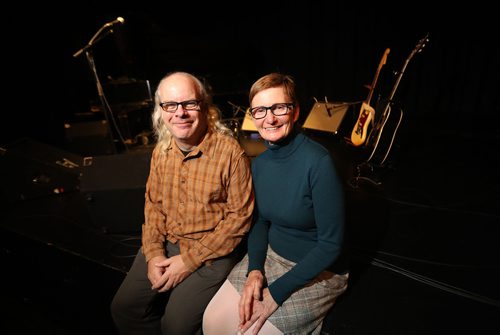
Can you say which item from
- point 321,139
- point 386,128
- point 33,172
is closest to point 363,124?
point 386,128

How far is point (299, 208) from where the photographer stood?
3.22 feet

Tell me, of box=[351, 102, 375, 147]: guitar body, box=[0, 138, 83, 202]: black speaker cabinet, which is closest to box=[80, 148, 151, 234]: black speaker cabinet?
box=[0, 138, 83, 202]: black speaker cabinet

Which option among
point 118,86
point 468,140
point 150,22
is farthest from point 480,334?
point 150,22

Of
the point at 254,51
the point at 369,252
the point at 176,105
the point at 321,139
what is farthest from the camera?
the point at 254,51

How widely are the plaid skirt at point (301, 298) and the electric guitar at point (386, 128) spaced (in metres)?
1.53

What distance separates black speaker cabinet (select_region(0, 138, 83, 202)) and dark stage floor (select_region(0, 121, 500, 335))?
2 centimetres

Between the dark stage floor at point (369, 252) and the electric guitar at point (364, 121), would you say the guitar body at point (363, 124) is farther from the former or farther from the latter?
the dark stage floor at point (369, 252)

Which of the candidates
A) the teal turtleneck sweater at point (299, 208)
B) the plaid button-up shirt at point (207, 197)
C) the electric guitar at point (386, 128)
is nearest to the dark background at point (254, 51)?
the electric guitar at point (386, 128)

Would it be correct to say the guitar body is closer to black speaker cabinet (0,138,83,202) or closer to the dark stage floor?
the dark stage floor

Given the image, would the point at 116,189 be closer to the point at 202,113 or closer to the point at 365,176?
the point at 202,113

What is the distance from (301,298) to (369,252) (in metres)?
0.74

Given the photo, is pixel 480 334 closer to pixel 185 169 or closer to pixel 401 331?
pixel 401 331

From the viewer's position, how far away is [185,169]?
1204 mm

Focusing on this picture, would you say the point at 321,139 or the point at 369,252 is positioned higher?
the point at 321,139
